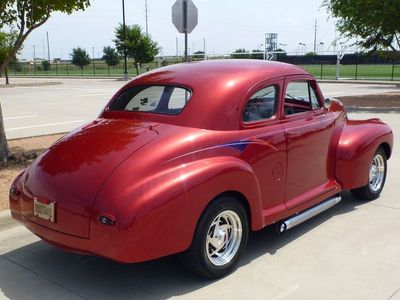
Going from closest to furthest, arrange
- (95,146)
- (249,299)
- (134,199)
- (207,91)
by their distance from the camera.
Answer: (134,199) < (249,299) < (95,146) < (207,91)

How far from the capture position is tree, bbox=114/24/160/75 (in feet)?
136

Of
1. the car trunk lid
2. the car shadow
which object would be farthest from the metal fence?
the car trunk lid

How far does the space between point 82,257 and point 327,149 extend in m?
2.67

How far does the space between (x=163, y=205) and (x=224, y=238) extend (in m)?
0.80

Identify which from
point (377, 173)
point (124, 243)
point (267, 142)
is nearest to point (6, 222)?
point (124, 243)

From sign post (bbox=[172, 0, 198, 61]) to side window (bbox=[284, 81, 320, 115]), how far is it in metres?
4.23

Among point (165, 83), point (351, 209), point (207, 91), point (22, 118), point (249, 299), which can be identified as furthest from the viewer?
point (22, 118)

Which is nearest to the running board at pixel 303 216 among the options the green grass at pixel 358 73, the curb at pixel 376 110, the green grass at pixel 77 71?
the curb at pixel 376 110

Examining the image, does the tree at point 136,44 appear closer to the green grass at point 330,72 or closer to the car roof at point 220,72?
the green grass at point 330,72

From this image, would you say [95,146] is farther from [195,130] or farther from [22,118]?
[22,118]

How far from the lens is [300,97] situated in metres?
5.10

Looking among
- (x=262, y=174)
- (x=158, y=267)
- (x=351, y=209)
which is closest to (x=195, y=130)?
(x=262, y=174)

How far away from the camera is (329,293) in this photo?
3.57 m

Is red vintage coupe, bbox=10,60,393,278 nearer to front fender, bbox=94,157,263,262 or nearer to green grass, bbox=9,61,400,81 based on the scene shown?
front fender, bbox=94,157,263,262
